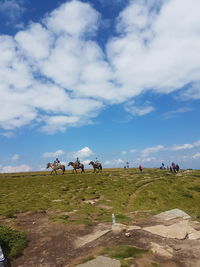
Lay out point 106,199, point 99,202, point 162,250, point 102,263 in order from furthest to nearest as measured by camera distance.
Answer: point 106,199 < point 99,202 < point 162,250 < point 102,263

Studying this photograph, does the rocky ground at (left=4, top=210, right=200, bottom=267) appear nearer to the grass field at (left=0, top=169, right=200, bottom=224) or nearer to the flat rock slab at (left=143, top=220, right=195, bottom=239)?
the flat rock slab at (left=143, top=220, right=195, bottom=239)

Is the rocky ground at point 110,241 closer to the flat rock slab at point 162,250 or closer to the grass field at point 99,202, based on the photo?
the flat rock slab at point 162,250

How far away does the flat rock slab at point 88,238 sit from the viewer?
1631 cm

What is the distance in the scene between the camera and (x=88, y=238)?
17125mm

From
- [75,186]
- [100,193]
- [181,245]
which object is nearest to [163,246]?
[181,245]

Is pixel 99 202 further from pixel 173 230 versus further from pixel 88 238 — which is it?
pixel 173 230

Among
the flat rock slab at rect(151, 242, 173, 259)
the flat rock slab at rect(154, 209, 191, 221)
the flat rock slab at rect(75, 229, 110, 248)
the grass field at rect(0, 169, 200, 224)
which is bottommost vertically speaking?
the flat rock slab at rect(151, 242, 173, 259)

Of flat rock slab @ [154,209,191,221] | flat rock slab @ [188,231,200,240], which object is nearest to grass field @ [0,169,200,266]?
flat rock slab @ [154,209,191,221]

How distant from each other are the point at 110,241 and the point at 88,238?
1.93 meters

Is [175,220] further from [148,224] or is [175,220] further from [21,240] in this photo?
[21,240]

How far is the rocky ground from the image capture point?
44.3 ft

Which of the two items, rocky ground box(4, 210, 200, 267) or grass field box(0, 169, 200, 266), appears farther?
grass field box(0, 169, 200, 266)

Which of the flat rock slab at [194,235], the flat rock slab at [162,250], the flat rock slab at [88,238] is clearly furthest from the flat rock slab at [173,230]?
the flat rock slab at [88,238]

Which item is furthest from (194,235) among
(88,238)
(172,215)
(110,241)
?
(88,238)
